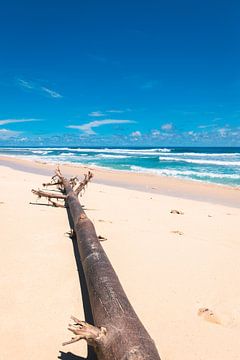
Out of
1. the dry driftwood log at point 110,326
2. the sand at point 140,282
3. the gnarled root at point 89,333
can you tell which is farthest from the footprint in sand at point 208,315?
the gnarled root at point 89,333

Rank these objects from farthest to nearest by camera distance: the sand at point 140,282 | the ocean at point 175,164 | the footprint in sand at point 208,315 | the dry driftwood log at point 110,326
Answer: the ocean at point 175,164 → the footprint in sand at point 208,315 → the sand at point 140,282 → the dry driftwood log at point 110,326

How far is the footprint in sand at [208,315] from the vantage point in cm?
282

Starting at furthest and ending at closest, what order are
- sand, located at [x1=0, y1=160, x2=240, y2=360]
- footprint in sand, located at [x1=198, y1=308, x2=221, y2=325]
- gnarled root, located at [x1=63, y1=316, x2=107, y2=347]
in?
footprint in sand, located at [x1=198, y1=308, x2=221, y2=325]
sand, located at [x1=0, y1=160, x2=240, y2=360]
gnarled root, located at [x1=63, y1=316, x2=107, y2=347]

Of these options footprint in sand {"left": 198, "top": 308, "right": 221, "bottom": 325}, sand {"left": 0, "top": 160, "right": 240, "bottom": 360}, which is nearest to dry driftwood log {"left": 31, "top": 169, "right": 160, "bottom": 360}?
sand {"left": 0, "top": 160, "right": 240, "bottom": 360}

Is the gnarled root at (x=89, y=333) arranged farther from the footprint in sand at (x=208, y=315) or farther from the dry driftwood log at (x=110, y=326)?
the footprint in sand at (x=208, y=315)

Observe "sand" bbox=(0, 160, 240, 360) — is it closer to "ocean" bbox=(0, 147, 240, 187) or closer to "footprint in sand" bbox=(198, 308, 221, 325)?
"footprint in sand" bbox=(198, 308, 221, 325)

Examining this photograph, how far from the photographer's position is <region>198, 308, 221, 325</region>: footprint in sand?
282 centimetres

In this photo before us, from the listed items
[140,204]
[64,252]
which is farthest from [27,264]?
[140,204]

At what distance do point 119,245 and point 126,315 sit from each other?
2.54 meters

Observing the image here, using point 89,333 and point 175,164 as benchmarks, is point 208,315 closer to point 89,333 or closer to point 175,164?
point 89,333

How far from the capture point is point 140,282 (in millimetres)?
3490

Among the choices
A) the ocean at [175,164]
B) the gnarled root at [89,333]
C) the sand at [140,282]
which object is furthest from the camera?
the ocean at [175,164]

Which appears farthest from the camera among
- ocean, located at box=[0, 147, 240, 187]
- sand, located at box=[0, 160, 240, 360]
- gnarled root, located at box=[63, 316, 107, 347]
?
ocean, located at box=[0, 147, 240, 187]

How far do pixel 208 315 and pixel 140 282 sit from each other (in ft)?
2.84
